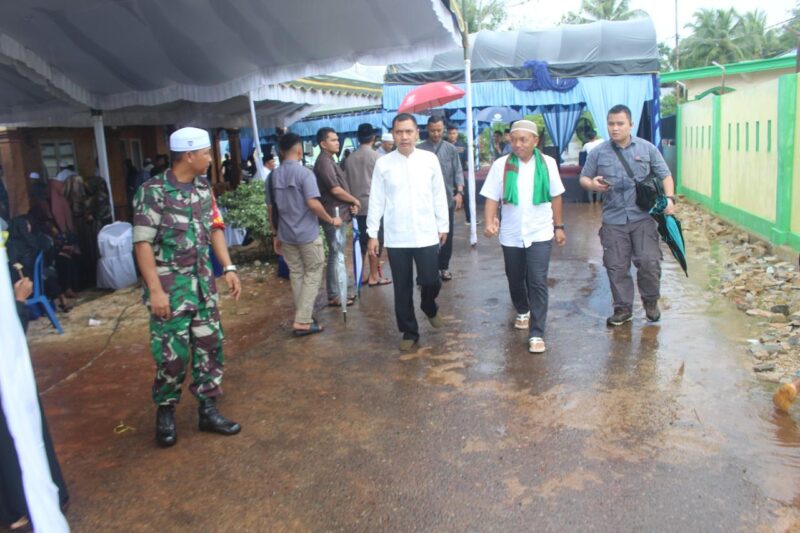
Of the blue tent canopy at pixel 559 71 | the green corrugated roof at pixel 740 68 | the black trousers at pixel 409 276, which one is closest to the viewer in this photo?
the black trousers at pixel 409 276

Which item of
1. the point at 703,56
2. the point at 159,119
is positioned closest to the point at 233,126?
the point at 159,119

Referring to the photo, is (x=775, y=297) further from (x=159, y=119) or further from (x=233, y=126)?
(x=233, y=126)

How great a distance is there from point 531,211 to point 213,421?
2664mm

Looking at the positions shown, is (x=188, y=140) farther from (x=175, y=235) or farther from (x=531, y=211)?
(x=531, y=211)

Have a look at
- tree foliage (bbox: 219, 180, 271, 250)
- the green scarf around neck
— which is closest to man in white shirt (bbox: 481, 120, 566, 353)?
the green scarf around neck

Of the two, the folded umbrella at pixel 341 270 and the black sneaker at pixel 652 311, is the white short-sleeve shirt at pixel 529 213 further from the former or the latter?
the folded umbrella at pixel 341 270

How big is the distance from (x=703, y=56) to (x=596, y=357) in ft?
156

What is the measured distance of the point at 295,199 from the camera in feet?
17.8

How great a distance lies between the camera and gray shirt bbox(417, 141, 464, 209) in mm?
7012

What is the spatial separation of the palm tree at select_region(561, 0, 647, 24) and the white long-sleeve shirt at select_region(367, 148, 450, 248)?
43.1 m

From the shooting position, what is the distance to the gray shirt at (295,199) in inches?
212

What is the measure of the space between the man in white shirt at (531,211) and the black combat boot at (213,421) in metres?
2.23

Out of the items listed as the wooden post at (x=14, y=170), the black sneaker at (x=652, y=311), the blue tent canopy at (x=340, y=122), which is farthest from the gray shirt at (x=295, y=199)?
the blue tent canopy at (x=340, y=122)

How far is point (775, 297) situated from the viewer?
5859 millimetres
